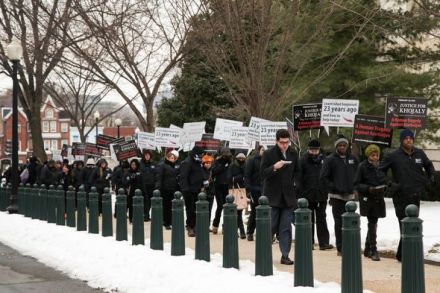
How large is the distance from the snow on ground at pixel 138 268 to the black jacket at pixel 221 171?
2634 mm

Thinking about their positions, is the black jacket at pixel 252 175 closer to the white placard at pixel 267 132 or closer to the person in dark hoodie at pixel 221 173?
the person in dark hoodie at pixel 221 173

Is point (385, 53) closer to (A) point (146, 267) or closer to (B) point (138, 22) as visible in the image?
(B) point (138, 22)

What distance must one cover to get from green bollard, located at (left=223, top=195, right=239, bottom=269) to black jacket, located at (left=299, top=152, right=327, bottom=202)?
3309 mm

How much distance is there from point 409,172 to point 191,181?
6432 millimetres

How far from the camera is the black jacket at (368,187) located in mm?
12219

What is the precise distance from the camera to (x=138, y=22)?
1152 inches

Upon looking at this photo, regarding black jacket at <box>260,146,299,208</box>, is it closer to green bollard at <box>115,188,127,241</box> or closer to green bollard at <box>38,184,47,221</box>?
green bollard at <box>115,188,127,241</box>

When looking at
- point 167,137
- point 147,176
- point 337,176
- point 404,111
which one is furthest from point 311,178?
point 167,137

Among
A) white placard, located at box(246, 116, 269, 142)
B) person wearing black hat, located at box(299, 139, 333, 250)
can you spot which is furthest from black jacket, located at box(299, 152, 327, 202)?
white placard, located at box(246, 116, 269, 142)

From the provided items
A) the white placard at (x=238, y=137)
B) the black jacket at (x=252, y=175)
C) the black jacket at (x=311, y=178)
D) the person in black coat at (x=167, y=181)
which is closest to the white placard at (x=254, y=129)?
the white placard at (x=238, y=137)

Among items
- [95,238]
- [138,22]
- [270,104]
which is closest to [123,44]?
[138,22]

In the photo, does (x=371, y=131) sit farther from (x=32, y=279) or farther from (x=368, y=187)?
(x=32, y=279)

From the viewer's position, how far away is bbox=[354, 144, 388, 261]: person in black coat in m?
12.1

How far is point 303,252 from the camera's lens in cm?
893
